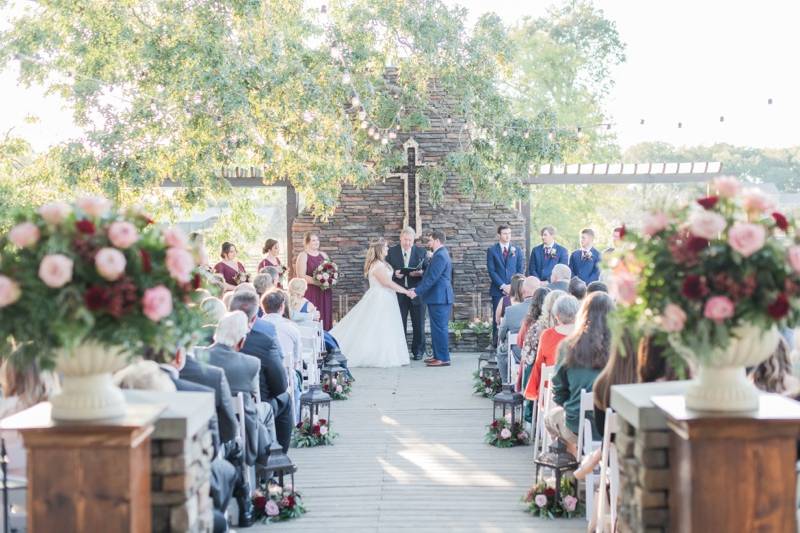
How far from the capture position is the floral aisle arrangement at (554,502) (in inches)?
287

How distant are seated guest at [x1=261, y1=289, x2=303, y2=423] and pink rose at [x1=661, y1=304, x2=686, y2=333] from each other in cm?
548

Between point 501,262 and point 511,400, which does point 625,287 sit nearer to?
point 511,400

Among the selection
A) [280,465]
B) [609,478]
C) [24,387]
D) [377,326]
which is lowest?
[280,465]

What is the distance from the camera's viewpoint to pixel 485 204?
1875 centimetres

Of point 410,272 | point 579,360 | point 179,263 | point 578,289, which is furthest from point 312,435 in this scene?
point 410,272

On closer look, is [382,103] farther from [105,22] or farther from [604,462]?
[604,462]

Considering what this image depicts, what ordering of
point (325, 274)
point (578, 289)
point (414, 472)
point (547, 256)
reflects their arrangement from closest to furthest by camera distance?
point (414, 472)
point (578, 289)
point (325, 274)
point (547, 256)

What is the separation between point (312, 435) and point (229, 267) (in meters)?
5.38

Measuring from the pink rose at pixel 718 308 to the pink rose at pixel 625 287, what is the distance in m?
0.34

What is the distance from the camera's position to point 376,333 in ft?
51.5

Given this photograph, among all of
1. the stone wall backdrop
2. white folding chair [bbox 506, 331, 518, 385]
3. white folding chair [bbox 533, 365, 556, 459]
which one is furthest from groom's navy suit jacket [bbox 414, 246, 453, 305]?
white folding chair [bbox 533, 365, 556, 459]

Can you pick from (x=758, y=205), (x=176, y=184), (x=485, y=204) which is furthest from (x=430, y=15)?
(x=758, y=205)

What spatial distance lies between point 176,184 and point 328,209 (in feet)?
7.33

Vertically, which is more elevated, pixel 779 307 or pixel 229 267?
pixel 779 307
